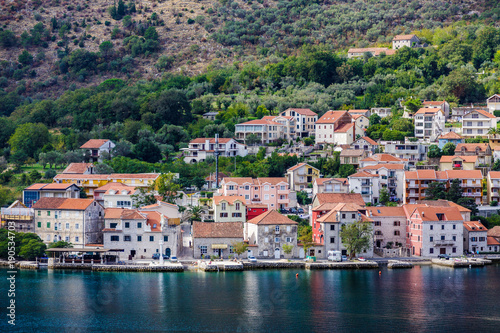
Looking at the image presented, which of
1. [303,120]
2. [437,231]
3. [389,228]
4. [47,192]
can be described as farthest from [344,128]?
[47,192]

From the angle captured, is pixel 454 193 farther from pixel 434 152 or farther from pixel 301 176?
pixel 301 176

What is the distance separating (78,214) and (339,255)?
784 inches

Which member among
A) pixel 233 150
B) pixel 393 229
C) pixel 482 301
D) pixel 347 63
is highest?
pixel 347 63

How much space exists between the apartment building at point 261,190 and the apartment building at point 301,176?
4.11 metres

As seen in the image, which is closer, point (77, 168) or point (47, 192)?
point (47, 192)

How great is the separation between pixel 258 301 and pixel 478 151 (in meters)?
38.9

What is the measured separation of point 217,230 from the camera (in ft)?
201

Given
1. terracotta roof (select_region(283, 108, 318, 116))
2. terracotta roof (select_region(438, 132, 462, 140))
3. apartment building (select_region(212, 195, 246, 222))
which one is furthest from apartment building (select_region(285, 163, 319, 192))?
terracotta roof (select_region(283, 108, 318, 116))

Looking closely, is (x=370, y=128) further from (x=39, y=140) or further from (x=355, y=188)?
(x=39, y=140)

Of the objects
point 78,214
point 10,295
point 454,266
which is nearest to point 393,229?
point 454,266

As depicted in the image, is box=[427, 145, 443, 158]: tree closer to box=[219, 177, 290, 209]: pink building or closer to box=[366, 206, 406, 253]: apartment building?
Result: box=[219, 177, 290, 209]: pink building

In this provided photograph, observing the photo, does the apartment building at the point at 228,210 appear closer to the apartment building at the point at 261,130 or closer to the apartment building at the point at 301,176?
the apartment building at the point at 301,176

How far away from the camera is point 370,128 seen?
90000 millimetres

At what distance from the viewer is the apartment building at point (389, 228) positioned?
2554 inches
